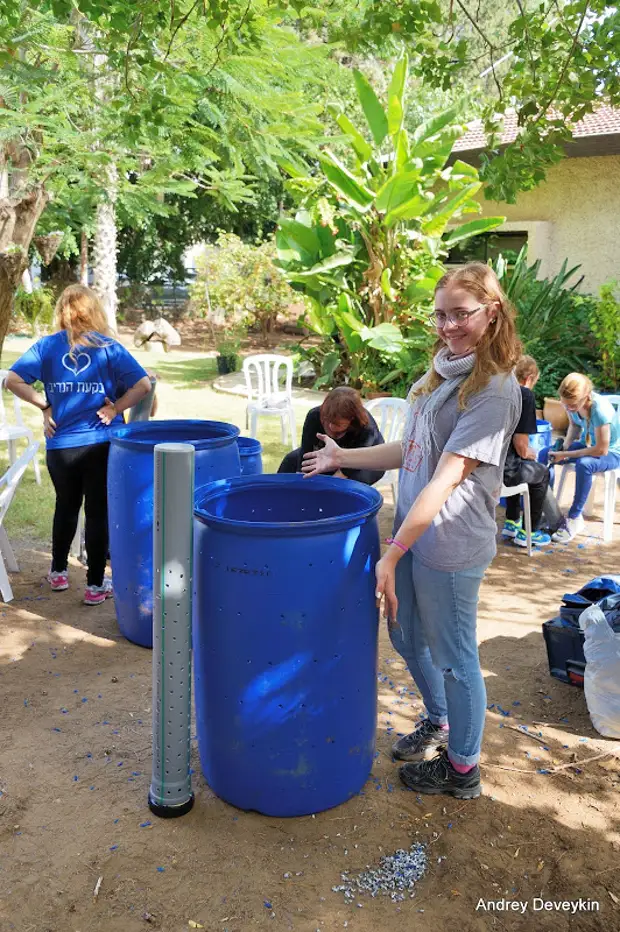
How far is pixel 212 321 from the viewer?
21641 mm

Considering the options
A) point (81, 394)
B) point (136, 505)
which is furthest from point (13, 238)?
point (136, 505)

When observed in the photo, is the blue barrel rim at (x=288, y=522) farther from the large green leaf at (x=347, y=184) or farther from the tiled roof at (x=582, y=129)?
the tiled roof at (x=582, y=129)

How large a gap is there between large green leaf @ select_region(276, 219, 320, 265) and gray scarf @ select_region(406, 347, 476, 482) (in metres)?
8.72

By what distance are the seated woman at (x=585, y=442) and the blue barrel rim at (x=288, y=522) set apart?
3574 mm

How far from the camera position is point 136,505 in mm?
4035

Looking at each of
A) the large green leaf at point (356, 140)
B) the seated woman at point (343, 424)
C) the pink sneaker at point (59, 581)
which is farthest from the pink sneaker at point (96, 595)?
the large green leaf at point (356, 140)

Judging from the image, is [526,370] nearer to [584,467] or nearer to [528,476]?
[528,476]

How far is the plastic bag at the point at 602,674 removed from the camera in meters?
3.37

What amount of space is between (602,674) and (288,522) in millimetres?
1669

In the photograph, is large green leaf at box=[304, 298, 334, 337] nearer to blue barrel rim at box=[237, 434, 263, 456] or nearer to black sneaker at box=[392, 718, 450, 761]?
blue barrel rim at box=[237, 434, 263, 456]

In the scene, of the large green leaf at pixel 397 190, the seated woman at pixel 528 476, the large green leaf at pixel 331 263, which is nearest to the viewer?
the seated woman at pixel 528 476

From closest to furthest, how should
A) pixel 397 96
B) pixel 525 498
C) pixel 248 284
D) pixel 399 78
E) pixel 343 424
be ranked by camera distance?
pixel 343 424, pixel 525 498, pixel 399 78, pixel 397 96, pixel 248 284

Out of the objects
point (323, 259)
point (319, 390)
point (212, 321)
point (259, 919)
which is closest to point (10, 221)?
point (259, 919)

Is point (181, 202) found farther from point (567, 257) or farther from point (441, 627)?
point (441, 627)
